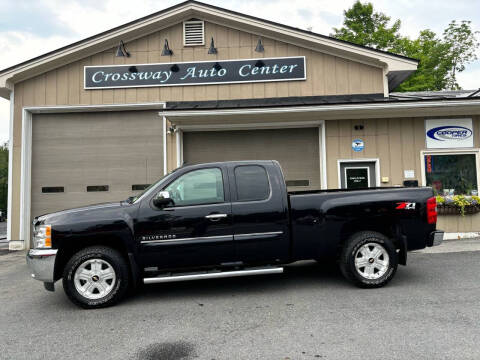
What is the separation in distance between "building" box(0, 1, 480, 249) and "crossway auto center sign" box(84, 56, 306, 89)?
0.03 meters

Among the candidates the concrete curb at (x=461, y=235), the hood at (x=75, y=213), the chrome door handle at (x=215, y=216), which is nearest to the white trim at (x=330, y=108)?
the concrete curb at (x=461, y=235)

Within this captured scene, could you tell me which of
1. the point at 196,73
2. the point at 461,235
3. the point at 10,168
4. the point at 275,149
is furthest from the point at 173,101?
the point at 461,235

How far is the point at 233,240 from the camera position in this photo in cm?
457

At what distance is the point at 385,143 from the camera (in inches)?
366

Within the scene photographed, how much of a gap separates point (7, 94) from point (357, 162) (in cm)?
1062

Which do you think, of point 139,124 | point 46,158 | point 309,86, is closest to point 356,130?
point 309,86

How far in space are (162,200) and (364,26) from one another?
96.3 feet

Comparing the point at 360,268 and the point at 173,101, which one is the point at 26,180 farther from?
the point at 360,268

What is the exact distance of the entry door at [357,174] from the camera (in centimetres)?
939

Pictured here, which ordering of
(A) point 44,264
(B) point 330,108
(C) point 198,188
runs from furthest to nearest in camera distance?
(B) point 330,108
(C) point 198,188
(A) point 44,264

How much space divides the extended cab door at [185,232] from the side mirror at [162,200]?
0.04 metres

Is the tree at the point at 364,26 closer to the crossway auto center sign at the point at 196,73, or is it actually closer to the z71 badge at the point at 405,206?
the crossway auto center sign at the point at 196,73

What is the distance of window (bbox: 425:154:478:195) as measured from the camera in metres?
9.22

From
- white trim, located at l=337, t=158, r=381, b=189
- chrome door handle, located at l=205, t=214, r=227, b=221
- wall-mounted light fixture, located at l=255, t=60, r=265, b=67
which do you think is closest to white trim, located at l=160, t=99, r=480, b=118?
white trim, located at l=337, t=158, r=381, b=189
